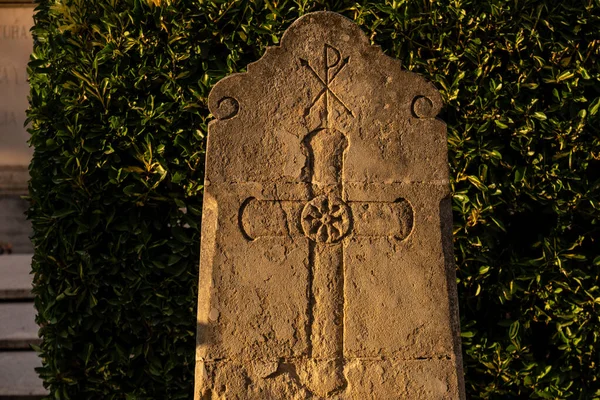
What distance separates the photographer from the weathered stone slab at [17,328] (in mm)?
5840

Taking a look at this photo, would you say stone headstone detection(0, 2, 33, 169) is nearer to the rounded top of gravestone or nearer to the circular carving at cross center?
the rounded top of gravestone

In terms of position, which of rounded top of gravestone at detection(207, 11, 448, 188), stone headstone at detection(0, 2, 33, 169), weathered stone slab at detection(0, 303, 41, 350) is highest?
stone headstone at detection(0, 2, 33, 169)

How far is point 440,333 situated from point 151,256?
1604mm

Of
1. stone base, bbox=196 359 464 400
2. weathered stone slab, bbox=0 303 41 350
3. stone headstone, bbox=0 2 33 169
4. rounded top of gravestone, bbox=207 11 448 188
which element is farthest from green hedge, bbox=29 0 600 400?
stone headstone, bbox=0 2 33 169

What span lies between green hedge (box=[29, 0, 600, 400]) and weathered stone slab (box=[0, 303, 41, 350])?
1570 millimetres

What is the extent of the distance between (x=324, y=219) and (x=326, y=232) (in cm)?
5

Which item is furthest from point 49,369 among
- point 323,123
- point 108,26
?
point 323,123

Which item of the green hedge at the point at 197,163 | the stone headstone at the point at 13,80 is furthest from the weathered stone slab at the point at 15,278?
the green hedge at the point at 197,163

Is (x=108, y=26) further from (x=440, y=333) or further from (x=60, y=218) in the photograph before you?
(x=440, y=333)

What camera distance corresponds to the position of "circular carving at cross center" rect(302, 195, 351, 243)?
10.8 feet

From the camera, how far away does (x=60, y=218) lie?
4.27m

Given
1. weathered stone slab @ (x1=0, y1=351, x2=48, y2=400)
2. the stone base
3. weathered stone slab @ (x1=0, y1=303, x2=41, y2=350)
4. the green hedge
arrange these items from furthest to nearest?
1. weathered stone slab @ (x1=0, y1=303, x2=41, y2=350)
2. weathered stone slab @ (x1=0, y1=351, x2=48, y2=400)
3. the green hedge
4. the stone base

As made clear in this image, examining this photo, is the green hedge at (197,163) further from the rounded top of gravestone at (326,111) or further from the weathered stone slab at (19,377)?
the weathered stone slab at (19,377)

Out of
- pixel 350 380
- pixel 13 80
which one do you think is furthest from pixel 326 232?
pixel 13 80
